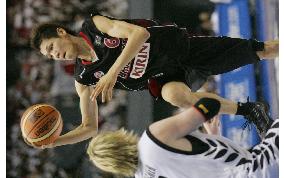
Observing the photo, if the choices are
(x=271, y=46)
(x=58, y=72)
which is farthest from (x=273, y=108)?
(x=58, y=72)

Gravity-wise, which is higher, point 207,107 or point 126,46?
point 126,46

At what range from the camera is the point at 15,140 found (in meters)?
1.74

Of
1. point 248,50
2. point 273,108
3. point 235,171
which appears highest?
point 248,50

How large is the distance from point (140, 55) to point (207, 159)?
0.46 metres

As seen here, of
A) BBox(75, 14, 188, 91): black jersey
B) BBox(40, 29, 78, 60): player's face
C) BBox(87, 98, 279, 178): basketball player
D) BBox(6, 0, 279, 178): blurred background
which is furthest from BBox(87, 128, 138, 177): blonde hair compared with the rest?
BBox(40, 29, 78, 60): player's face

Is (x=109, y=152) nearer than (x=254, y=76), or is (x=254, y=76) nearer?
(x=109, y=152)

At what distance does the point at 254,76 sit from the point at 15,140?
0.98 metres

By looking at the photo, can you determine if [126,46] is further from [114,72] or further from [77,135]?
[77,135]

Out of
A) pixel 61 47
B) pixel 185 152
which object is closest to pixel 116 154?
pixel 185 152

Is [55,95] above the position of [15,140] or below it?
above

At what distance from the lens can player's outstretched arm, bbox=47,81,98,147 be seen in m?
1.70

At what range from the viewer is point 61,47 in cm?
163

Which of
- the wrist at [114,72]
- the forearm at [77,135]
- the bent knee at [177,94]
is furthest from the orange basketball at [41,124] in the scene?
the bent knee at [177,94]

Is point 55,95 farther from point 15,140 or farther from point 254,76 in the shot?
point 254,76
